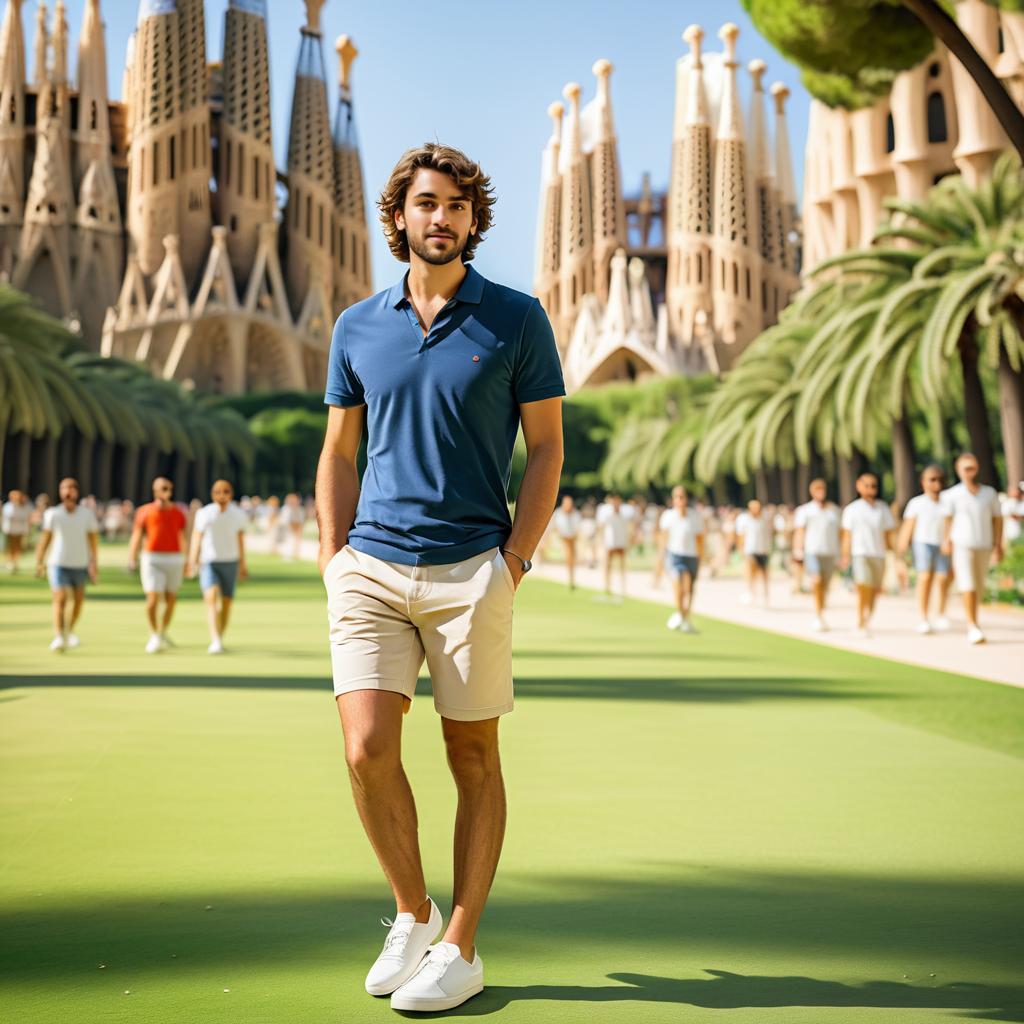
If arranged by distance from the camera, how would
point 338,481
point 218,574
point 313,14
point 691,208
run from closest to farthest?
point 338,481 → point 218,574 → point 691,208 → point 313,14

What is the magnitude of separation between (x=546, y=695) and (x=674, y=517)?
5019 mm

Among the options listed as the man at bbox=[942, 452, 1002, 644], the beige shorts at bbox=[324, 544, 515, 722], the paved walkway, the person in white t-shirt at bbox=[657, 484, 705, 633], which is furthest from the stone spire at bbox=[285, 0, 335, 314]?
the beige shorts at bbox=[324, 544, 515, 722]

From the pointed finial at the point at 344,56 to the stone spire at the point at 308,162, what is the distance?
13.8 ft

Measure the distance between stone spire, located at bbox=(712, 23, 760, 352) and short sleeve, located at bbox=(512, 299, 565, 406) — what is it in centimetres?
8007

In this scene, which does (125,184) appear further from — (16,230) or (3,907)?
(3,907)

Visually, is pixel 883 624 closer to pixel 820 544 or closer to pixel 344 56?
pixel 820 544

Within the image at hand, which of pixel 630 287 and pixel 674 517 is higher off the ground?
pixel 630 287

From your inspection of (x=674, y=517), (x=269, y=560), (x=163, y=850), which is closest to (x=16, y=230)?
(x=269, y=560)

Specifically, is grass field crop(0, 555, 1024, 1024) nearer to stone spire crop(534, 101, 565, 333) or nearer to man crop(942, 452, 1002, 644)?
man crop(942, 452, 1002, 644)

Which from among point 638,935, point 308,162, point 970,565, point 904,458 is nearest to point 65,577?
point 970,565

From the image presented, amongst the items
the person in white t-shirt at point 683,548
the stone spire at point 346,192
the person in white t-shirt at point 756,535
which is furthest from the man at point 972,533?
the stone spire at point 346,192

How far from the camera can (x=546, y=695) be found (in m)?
9.15

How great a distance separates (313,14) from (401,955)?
93.6m

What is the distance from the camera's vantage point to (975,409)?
1919 centimetres
